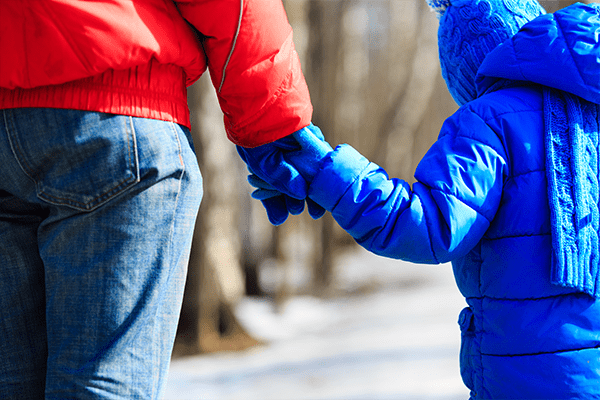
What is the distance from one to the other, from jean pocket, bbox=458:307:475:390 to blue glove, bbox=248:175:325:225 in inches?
18.3

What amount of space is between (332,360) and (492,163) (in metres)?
2.49

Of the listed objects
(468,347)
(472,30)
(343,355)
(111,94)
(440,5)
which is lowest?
(343,355)

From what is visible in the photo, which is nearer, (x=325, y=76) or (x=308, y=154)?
(x=308, y=154)

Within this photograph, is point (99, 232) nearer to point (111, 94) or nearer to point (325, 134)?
point (111, 94)

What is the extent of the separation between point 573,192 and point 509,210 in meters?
0.15

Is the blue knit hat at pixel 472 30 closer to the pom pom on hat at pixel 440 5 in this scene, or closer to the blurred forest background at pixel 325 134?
the pom pom on hat at pixel 440 5

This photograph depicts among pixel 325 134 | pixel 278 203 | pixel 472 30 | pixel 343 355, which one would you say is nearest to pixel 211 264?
pixel 343 355

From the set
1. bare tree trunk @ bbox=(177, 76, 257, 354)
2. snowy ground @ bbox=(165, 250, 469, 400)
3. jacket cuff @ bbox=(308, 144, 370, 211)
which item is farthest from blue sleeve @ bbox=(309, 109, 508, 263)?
bare tree trunk @ bbox=(177, 76, 257, 354)

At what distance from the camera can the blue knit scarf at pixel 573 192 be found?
4.16 ft

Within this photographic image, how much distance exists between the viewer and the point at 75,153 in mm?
1112

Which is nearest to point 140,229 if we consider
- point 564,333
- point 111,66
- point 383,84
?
point 111,66

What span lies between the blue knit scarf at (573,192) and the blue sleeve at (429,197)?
12 cm

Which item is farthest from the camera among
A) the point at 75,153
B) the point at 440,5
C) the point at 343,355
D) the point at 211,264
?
the point at 211,264

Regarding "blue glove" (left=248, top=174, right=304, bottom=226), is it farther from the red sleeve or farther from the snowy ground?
the snowy ground
